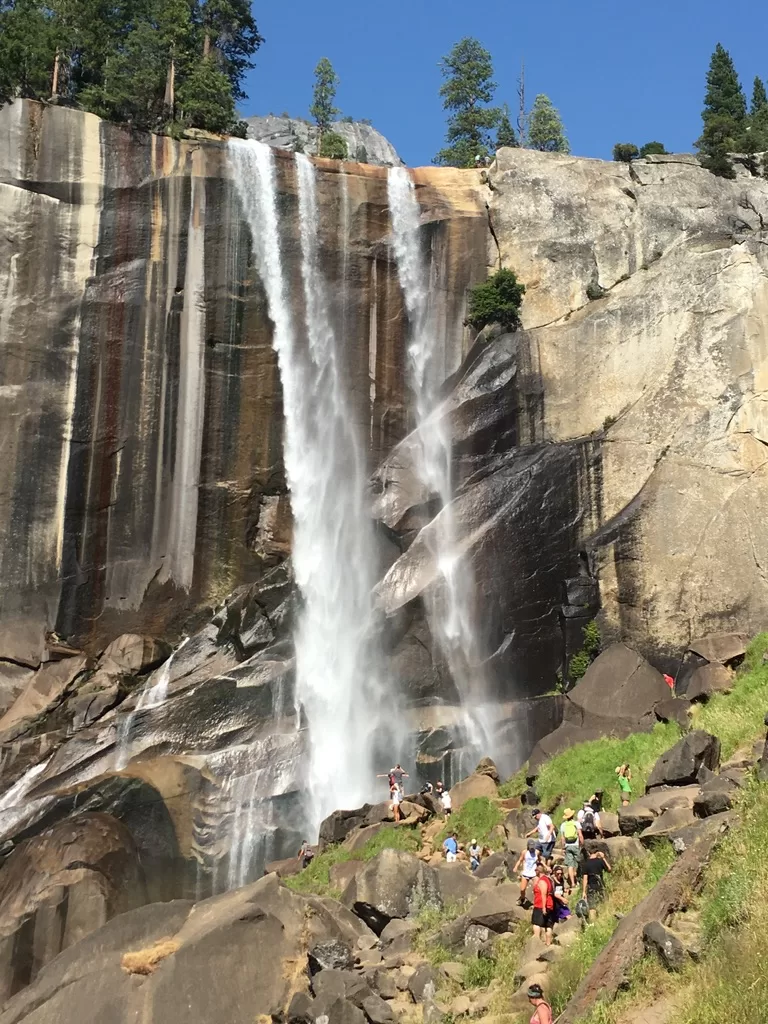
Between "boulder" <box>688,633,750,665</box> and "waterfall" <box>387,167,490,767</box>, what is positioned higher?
"waterfall" <box>387,167,490,767</box>

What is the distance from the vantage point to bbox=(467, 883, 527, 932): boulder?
1292cm

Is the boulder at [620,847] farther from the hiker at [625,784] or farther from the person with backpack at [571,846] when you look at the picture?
the hiker at [625,784]

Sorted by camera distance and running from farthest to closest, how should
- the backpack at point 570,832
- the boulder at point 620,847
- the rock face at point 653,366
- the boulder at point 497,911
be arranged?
the rock face at point 653,366 < the backpack at point 570,832 < the boulder at point 497,911 < the boulder at point 620,847

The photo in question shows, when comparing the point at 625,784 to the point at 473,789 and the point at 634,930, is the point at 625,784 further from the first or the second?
the point at 634,930

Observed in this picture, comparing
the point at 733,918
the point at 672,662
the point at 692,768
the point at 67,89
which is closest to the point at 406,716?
the point at 672,662

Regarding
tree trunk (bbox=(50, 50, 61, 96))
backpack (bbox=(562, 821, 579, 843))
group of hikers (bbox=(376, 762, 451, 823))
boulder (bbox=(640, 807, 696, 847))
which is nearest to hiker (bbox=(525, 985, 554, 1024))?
boulder (bbox=(640, 807, 696, 847))

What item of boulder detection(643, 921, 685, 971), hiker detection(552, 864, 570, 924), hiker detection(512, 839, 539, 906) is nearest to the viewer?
boulder detection(643, 921, 685, 971)

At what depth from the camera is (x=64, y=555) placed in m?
30.7

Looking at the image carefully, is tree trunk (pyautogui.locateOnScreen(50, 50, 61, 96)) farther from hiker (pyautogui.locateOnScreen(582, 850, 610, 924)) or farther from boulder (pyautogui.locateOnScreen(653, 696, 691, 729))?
hiker (pyautogui.locateOnScreen(582, 850, 610, 924))

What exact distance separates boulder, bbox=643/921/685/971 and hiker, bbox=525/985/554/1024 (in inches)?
51.3

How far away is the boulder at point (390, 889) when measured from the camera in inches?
607

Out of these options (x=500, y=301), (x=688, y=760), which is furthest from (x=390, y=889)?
(x=500, y=301)

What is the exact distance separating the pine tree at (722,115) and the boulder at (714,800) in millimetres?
30778

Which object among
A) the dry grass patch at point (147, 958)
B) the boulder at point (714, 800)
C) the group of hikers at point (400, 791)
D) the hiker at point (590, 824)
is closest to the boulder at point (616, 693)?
the group of hikers at point (400, 791)
